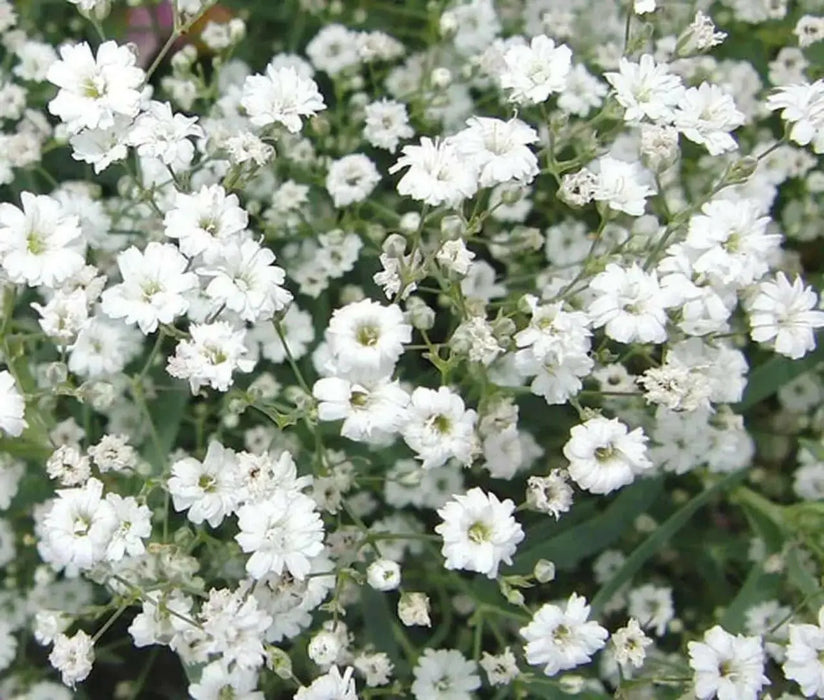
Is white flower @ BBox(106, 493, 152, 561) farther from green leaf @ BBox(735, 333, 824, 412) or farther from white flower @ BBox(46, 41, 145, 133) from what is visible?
green leaf @ BBox(735, 333, 824, 412)

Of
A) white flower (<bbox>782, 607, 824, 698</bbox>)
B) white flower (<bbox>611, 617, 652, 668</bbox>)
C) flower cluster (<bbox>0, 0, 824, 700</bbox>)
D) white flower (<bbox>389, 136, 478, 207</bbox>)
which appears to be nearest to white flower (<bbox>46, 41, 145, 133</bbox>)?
flower cluster (<bbox>0, 0, 824, 700</bbox>)

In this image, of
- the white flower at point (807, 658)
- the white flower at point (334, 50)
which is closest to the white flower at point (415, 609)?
the white flower at point (807, 658)

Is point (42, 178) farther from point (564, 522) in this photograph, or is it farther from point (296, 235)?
point (564, 522)

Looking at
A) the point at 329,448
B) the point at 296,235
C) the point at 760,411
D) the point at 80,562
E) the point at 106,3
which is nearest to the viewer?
the point at 80,562

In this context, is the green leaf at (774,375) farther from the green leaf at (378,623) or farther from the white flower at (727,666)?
the green leaf at (378,623)

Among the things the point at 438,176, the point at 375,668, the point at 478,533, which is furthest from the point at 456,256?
the point at 375,668

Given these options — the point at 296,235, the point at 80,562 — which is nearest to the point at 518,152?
the point at 296,235
